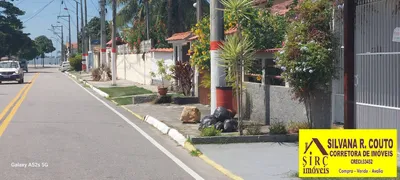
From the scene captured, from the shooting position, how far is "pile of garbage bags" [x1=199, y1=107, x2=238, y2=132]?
13164 millimetres

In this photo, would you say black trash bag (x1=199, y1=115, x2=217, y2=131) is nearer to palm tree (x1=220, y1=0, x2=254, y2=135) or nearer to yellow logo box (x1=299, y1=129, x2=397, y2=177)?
palm tree (x1=220, y1=0, x2=254, y2=135)

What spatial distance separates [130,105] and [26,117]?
5.69m

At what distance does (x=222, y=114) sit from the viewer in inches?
535

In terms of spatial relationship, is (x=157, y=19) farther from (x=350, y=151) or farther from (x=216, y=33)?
(x=350, y=151)

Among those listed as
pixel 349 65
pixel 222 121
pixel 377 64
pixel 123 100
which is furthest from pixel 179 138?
pixel 123 100

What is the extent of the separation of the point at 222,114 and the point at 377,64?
432 cm

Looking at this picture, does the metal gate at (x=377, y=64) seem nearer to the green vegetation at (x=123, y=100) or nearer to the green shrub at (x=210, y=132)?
the green shrub at (x=210, y=132)

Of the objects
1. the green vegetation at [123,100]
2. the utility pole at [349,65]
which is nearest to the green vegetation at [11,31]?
the green vegetation at [123,100]

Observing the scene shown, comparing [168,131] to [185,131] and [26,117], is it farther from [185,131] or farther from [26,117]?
[26,117]

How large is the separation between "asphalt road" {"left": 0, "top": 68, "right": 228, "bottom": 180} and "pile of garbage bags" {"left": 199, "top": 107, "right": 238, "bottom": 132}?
1.06 meters

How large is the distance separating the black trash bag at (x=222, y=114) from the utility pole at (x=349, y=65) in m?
3.29

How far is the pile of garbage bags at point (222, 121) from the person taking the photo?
13.2 meters

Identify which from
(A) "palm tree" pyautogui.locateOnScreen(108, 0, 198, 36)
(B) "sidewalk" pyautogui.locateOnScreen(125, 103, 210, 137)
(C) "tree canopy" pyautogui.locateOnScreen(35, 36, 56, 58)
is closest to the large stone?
(B) "sidewalk" pyautogui.locateOnScreen(125, 103, 210, 137)

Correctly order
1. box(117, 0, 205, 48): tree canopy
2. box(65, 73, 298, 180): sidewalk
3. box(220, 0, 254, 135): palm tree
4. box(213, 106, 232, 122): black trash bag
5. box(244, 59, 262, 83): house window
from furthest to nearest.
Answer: box(117, 0, 205, 48): tree canopy → box(244, 59, 262, 83): house window → box(213, 106, 232, 122): black trash bag → box(220, 0, 254, 135): palm tree → box(65, 73, 298, 180): sidewalk
